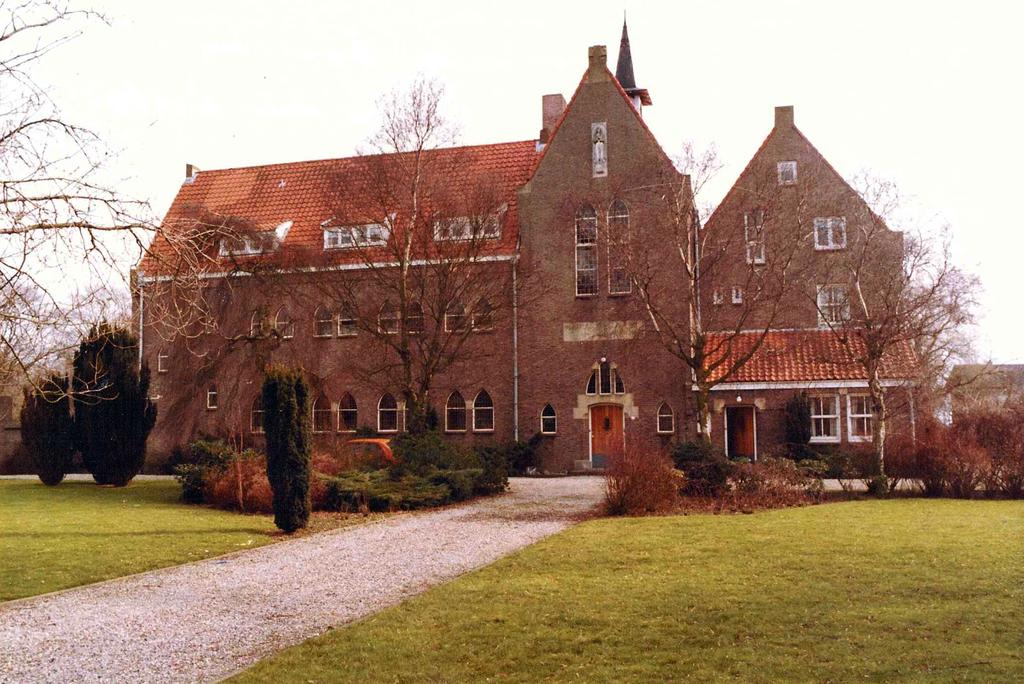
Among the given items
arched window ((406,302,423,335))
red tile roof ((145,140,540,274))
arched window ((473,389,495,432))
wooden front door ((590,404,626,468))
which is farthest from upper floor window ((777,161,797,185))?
arched window ((406,302,423,335))

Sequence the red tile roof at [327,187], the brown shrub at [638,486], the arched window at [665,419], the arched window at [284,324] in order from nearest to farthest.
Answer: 1. the brown shrub at [638,486]
2. the red tile roof at [327,187]
3. the arched window at [665,419]
4. the arched window at [284,324]

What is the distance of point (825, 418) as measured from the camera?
3166 cm

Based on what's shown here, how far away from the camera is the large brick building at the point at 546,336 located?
31547 millimetres

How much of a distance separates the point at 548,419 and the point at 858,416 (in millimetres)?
10944

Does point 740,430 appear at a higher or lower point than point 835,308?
lower

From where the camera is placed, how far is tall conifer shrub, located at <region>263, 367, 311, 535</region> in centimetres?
1758

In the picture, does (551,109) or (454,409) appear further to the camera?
(551,109)

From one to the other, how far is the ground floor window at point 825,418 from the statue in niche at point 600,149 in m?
11.4

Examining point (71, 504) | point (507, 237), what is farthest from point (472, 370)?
point (71, 504)

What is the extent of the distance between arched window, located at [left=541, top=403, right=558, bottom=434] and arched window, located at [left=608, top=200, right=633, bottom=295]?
4877mm

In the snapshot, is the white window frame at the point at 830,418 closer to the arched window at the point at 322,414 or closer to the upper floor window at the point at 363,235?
the upper floor window at the point at 363,235

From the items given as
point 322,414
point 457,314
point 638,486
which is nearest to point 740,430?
point 457,314

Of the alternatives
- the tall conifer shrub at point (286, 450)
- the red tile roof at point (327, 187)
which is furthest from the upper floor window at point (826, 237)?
the tall conifer shrub at point (286, 450)

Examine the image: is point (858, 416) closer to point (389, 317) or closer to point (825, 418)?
point (825, 418)
